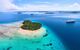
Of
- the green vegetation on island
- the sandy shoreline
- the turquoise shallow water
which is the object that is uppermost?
the green vegetation on island

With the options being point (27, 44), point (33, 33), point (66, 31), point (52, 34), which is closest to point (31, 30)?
point (33, 33)

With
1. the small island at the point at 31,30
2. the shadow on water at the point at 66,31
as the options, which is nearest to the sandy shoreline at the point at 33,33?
the small island at the point at 31,30

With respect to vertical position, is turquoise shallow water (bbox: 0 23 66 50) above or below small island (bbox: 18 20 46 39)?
below

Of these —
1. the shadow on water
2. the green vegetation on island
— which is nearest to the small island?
the green vegetation on island

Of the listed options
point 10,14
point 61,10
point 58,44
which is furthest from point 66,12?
point 10,14

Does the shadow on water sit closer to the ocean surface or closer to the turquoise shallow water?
the ocean surface

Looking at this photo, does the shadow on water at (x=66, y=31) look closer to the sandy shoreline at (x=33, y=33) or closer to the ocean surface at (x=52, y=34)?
the ocean surface at (x=52, y=34)

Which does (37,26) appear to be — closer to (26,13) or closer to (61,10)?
(26,13)

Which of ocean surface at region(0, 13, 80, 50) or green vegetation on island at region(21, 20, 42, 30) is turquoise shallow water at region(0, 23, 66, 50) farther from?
green vegetation on island at region(21, 20, 42, 30)
